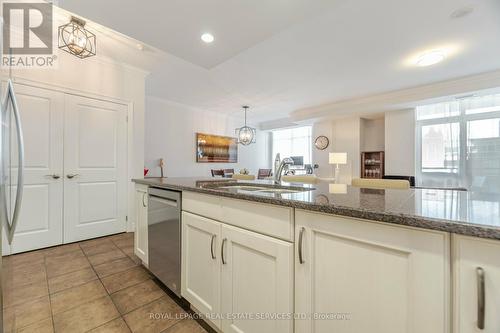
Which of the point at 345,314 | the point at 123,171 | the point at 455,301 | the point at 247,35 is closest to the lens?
the point at 455,301

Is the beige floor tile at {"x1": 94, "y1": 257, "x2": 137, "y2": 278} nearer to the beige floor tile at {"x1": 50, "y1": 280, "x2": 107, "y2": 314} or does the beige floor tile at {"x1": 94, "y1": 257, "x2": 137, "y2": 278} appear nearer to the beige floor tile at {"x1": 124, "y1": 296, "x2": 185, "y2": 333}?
the beige floor tile at {"x1": 50, "y1": 280, "x2": 107, "y2": 314}

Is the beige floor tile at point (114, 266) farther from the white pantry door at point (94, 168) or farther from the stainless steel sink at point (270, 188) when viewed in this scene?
the stainless steel sink at point (270, 188)

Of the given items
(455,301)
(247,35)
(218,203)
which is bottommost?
(455,301)

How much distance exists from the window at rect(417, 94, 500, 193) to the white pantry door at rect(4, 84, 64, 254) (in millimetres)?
6633

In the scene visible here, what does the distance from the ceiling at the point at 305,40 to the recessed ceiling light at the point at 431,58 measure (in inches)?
4.1

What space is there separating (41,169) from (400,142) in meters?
6.53

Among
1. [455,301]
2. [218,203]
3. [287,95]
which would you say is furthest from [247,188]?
[287,95]

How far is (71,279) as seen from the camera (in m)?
1.91

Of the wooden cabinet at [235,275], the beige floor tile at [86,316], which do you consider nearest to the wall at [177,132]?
the beige floor tile at [86,316]

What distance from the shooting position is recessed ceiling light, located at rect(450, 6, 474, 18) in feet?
6.76

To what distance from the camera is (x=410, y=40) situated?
259 centimetres

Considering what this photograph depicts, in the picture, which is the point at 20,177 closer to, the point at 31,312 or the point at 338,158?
the point at 31,312

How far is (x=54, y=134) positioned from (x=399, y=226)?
11.6 feet

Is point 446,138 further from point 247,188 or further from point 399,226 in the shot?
point 399,226
